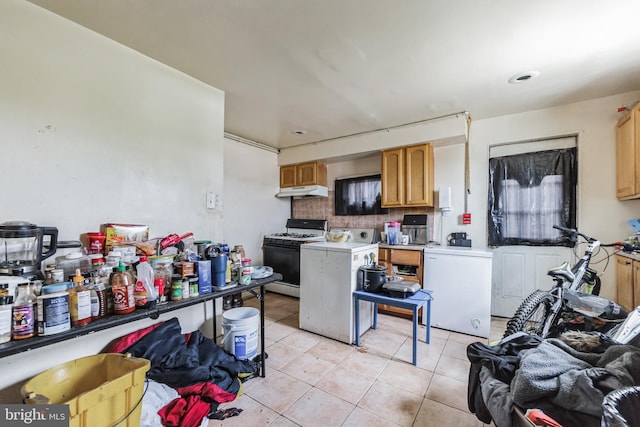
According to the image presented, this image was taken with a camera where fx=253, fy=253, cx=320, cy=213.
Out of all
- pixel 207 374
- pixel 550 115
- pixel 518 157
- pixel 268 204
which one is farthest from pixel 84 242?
pixel 550 115

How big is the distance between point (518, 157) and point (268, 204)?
3.67 m

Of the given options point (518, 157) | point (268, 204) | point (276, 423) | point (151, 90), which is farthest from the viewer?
point (268, 204)

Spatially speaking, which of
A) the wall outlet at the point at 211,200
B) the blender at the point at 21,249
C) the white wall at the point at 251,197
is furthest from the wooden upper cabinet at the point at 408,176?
the blender at the point at 21,249

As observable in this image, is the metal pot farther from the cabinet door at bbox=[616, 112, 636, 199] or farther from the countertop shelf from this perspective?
the cabinet door at bbox=[616, 112, 636, 199]

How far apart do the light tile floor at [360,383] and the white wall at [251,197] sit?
1688 mm

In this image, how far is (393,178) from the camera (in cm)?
360

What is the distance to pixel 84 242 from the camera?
1670 mm

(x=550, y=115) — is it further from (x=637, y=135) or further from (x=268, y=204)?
(x=268, y=204)

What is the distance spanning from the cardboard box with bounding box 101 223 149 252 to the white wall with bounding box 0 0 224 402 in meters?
0.11

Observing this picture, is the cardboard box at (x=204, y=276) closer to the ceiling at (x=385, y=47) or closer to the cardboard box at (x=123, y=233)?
the cardboard box at (x=123, y=233)

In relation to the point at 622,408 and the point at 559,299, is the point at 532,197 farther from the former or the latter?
the point at 622,408

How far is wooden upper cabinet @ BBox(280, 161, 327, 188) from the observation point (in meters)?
4.34
